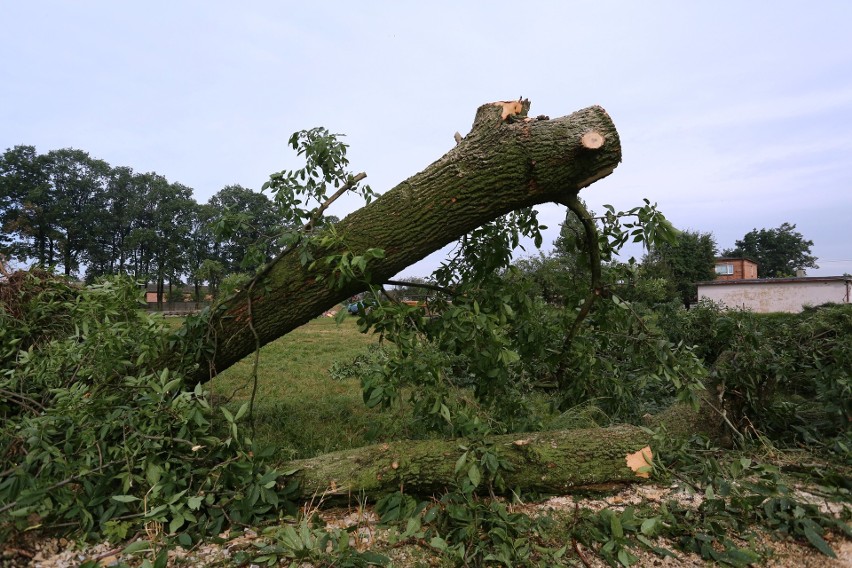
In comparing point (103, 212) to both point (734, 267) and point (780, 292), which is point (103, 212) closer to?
point (780, 292)

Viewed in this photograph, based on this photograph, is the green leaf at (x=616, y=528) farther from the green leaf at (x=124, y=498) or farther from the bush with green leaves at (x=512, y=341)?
the green leaf at (x=124, y=498)

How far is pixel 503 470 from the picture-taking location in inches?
90.7

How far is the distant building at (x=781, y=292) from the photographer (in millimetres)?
21273

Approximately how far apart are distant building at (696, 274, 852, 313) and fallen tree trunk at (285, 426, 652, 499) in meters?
21.7

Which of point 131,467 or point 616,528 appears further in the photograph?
point 131,467

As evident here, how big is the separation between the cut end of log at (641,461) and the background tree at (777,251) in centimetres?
6303

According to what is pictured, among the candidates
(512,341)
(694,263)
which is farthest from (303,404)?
→ (694,263)

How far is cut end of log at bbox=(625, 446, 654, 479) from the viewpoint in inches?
93.5

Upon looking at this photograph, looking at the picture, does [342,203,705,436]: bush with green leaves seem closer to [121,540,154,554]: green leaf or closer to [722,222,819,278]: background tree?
[121,540,154,554]: green leaf

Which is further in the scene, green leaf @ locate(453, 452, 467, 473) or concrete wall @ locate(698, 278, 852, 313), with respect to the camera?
concrete wall @ locate(698, 278, 852, 313)

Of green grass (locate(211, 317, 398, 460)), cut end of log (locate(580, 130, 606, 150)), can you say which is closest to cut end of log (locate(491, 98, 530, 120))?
cut end of log (locate(580, 130, 606, 150))

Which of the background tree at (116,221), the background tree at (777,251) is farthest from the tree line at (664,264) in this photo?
→ the background tree at (116,221)

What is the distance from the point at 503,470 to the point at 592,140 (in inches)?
68.4

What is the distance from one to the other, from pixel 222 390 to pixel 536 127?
4.93m
